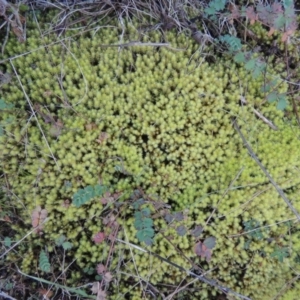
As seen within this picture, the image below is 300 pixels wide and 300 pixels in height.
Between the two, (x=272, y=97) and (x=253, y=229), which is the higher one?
(x=272, y=97)

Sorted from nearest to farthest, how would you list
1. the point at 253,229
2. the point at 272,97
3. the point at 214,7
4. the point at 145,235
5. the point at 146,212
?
the point at 145,235
the point at 146,212
the point at 253,229
the point at 272,97
the point at 214,7

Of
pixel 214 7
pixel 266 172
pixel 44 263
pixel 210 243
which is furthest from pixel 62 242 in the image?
pixel 214 7

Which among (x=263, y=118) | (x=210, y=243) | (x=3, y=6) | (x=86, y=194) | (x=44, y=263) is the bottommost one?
(x=44, y=263)

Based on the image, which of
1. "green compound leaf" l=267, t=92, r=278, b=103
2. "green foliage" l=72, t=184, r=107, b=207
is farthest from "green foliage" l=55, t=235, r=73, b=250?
"green compound leaf" l=267, t=92, r=278, b=103

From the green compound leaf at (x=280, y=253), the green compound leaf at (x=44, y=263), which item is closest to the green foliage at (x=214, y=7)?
the green compound leaf at (x=280, y=253)

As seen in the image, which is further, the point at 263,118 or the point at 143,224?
the point at 263,118

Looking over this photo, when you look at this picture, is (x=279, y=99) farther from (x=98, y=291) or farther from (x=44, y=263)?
(x=44, y=263)
